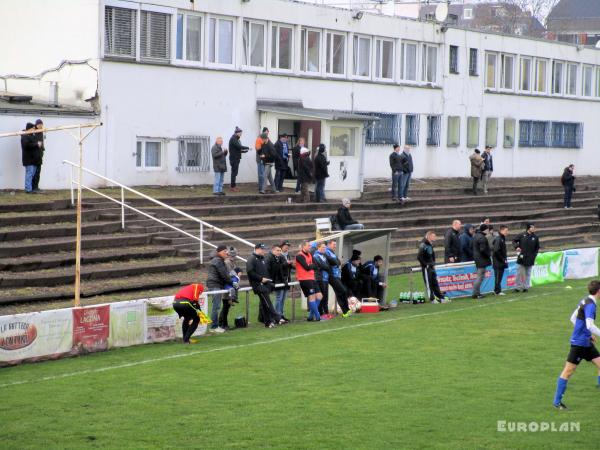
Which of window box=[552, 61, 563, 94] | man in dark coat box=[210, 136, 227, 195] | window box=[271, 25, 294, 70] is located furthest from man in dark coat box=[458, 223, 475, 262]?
window box=[552, 61, 563, 94]

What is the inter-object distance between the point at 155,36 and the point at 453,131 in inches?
723

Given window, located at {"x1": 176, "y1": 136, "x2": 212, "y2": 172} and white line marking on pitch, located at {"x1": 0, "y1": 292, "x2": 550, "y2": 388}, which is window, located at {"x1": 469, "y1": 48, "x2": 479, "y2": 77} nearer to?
window, located at {"x1": 176, "y1": 136, "x2": 212, "y2": 172}

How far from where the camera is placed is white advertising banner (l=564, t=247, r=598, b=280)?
36.1 m

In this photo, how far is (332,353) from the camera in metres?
21.4

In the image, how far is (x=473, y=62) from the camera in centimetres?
5191

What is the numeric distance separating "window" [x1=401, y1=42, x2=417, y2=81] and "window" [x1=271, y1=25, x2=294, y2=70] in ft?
24.3

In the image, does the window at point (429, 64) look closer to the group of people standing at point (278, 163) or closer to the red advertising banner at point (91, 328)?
the group of people standing at point (278, 163)

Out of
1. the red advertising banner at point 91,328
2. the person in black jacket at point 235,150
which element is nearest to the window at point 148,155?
the person in black jacket at point 235,150

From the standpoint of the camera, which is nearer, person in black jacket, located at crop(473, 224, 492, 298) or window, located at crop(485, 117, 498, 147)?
person in black jacket, located at crop(473, 224, 492, 298)

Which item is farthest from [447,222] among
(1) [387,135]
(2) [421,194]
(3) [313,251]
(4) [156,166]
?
(3) [313,251]

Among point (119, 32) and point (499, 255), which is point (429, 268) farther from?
point (119, 32)

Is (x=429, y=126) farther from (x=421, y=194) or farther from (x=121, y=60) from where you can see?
(x=121, y=60)

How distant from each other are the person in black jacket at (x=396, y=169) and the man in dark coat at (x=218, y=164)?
278 inches

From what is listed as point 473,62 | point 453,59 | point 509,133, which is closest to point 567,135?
point 509,133
